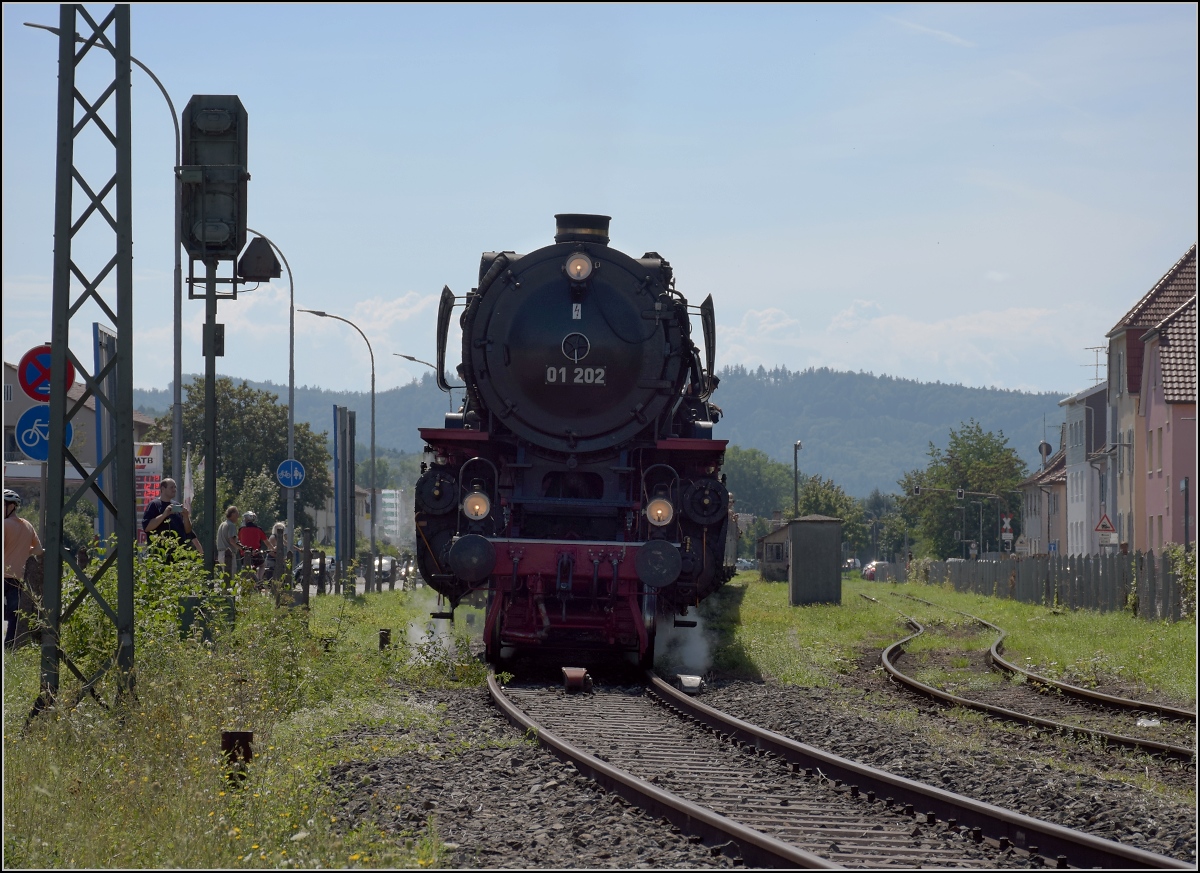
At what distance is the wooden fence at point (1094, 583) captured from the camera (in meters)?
25.1

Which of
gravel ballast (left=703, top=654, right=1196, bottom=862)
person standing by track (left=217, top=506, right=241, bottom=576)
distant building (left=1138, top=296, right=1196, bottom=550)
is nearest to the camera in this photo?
gravel ballast (left=703, top=654, right=1196, bottom=862)

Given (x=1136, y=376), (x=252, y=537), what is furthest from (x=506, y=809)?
(x=1136, y=376)

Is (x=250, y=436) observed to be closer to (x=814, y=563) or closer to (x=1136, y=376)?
(x=1136, y=376)

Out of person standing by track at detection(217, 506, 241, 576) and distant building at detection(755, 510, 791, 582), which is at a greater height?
person standing by track at detection(217, 506, 241, 576)

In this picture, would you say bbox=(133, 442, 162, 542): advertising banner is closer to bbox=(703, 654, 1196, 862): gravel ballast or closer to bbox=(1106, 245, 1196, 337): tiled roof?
bbox=(703, 654, 1196, 862): gravel ballast

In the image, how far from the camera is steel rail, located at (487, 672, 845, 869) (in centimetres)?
633

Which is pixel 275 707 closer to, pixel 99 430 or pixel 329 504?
pixel 99 430

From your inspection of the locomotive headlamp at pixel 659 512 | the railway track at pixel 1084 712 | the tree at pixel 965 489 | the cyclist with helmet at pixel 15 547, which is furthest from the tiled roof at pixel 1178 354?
the tree at pixel 965 489

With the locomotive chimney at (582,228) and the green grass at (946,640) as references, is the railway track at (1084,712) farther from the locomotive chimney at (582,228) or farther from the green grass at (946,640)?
the locomotive chimney at (582,228)

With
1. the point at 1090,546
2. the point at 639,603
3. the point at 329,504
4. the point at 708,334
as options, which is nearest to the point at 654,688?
the point at 639,603

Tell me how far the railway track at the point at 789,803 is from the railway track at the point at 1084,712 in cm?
298

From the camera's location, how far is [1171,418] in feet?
139

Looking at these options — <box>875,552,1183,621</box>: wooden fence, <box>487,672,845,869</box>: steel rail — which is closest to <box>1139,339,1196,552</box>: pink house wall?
<box>875,552,1183,621</box>: wooden fence

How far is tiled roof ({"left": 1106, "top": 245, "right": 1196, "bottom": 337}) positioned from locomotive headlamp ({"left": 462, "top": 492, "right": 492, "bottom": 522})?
3844 cm
